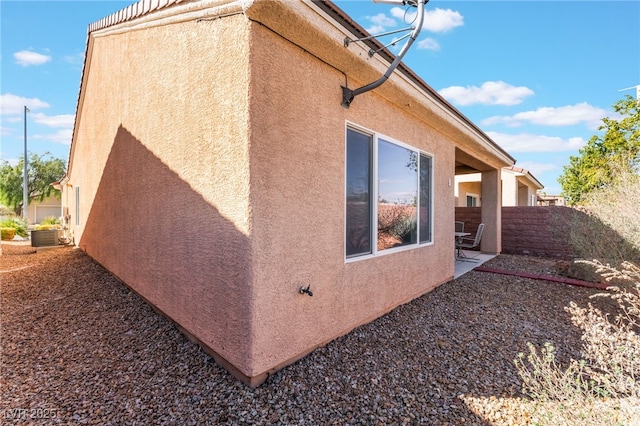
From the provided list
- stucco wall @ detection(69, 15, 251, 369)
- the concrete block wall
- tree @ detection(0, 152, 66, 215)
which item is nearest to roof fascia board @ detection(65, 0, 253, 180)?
stucco wall @ detection(69, 15, 251, 369)

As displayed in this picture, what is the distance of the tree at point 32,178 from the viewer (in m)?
32.7

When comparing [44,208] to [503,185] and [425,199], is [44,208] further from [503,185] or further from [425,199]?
[503,185]

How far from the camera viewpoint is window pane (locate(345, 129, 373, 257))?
4887mm

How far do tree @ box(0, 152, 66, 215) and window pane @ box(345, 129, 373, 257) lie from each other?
141 ft

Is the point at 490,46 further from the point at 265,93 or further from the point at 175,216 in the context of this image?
the point at 175,216

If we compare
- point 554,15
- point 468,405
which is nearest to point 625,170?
point 554,15

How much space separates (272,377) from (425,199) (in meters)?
5.28

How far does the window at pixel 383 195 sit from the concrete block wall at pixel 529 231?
893 centimetres

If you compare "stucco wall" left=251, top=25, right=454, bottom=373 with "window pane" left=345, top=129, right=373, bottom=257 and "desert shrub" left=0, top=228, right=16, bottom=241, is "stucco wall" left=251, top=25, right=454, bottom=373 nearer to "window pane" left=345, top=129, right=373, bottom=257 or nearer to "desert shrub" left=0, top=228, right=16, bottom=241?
"window pane" left=345, top=129, right=373, bottom=257

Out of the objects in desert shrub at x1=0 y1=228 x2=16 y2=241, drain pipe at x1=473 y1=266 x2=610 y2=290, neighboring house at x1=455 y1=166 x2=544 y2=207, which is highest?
neighboring house at x1=455 y1=166 x2=544 y2=207

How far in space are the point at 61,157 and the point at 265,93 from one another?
4953 cm

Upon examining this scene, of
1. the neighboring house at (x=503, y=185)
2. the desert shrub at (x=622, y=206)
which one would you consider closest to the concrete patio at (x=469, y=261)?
the desert shrub at (x=622, y=206)

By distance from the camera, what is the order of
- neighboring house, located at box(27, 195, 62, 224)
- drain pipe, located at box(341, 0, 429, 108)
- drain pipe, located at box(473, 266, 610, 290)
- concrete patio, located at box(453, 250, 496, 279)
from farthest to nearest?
neighboring house, located at box(27, 195, 62, 224), concrete patio, located at box(453, 250, 496, 279), drain pipe, located at box(473, 266, 610, 290), drain pipe, located at box(341, 0, 429, 108)

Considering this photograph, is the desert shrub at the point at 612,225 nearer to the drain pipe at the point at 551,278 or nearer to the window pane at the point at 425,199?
the drain pipe at the point at 551,278
